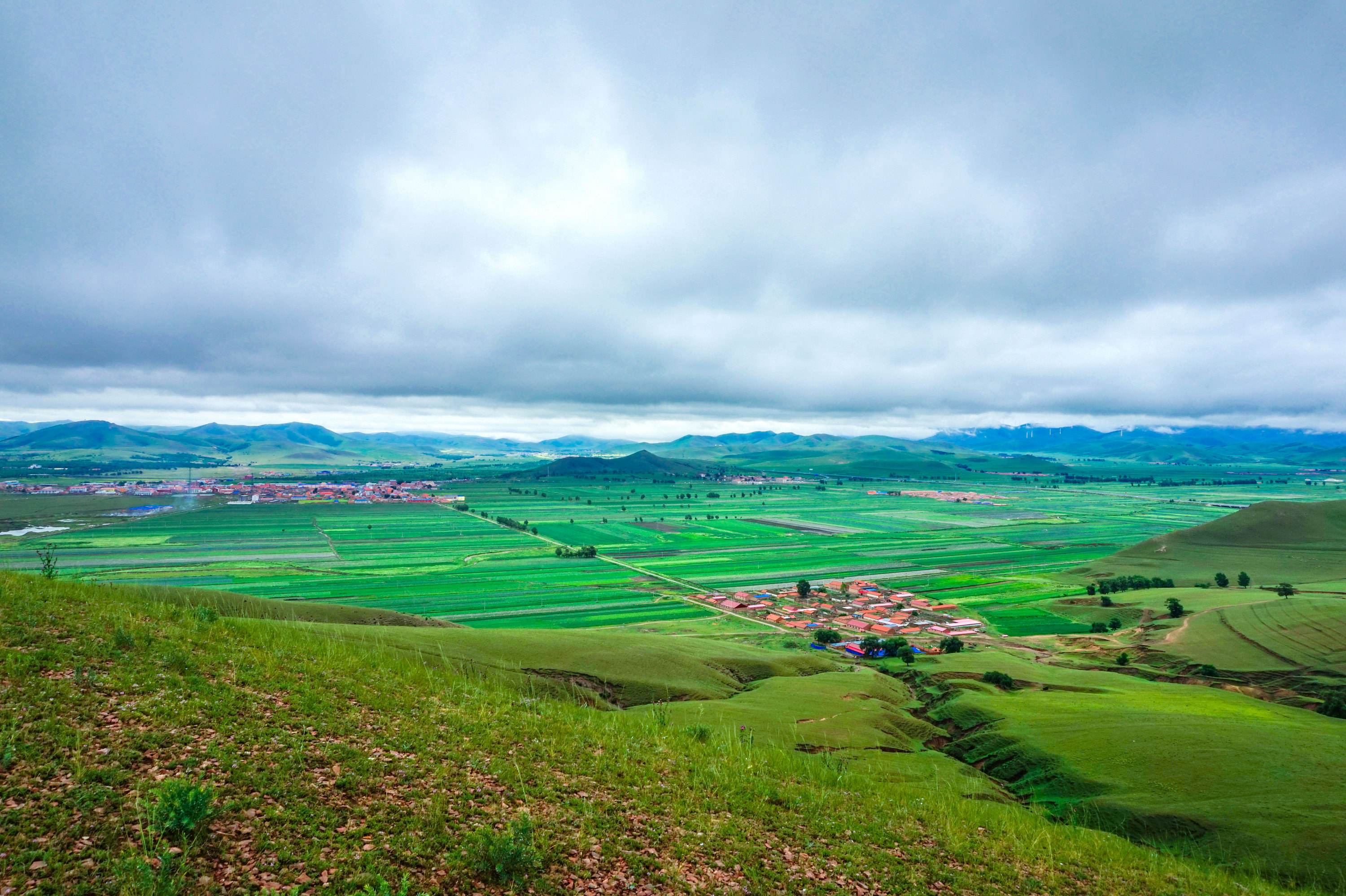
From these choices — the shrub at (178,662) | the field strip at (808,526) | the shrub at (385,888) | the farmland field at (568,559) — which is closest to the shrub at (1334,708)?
the farmland field at (568,559)

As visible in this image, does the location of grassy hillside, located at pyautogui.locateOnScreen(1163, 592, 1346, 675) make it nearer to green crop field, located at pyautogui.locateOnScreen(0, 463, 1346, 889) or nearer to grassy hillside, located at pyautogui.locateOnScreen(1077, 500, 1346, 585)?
green crop field, located at pyautogui.locateOnScreen(0, 463, 1346, 889)

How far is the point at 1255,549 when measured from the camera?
125938 millimetres

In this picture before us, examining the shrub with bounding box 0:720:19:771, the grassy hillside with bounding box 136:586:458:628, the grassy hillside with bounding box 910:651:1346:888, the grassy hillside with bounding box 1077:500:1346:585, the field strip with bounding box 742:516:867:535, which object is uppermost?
the shrub with bounding box 0:720:19:771

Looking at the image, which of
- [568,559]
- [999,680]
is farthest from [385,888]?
[568,559]

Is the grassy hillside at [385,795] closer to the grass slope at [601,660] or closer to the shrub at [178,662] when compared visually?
the shrub at [178,662]

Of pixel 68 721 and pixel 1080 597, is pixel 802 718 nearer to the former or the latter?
pixel 68 721

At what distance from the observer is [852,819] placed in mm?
13414

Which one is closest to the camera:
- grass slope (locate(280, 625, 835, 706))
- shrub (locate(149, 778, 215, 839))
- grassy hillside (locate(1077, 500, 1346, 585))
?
shrub (locate(149, 778, 215, 839))

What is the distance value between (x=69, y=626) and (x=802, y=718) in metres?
29.6

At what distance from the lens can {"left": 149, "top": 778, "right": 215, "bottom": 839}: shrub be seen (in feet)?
26.7

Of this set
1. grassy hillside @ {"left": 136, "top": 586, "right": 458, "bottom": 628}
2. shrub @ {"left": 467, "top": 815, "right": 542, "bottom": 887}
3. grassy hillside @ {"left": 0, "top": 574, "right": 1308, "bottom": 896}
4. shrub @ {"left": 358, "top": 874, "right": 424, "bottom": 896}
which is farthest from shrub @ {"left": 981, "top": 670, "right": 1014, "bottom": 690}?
shrub @ {"left": 358, "top": 874, "right": 424, "bottom": 896}

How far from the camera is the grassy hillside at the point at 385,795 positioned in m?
8.30

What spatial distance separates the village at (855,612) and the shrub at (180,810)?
64.9m

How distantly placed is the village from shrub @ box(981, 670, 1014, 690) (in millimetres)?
15284
